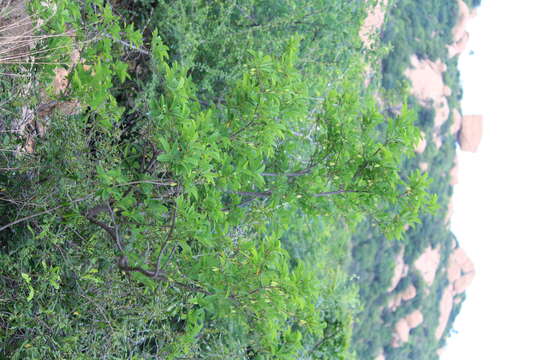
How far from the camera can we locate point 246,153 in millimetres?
3111

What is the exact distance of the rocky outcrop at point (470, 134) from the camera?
2006 cm

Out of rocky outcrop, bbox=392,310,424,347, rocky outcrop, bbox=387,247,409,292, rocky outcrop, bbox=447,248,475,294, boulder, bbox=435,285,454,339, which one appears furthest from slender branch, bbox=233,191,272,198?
rocky outcrop, bbox=447,248,475,294

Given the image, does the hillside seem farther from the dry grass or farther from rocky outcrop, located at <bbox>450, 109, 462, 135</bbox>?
the dry grass

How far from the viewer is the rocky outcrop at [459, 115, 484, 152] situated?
20062 mm

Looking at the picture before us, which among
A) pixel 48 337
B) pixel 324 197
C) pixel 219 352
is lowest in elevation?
pixel 219 352

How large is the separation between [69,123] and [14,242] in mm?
810

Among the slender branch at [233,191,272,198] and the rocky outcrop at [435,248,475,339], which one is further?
the rocky outcrop at [435,248,475,339]

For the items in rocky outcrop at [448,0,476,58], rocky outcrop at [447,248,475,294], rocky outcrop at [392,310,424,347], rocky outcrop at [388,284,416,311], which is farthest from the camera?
rocky outcrop at [447,248,475,294]

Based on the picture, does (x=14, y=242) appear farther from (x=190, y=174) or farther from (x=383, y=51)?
(x=383, y=51)

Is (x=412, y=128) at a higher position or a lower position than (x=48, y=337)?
higher

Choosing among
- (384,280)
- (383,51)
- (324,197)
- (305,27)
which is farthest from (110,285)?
(384,280)

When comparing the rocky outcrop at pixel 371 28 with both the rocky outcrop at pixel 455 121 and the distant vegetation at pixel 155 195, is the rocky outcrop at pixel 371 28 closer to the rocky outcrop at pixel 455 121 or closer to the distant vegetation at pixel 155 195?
the distant vegetation at pixel 155 195

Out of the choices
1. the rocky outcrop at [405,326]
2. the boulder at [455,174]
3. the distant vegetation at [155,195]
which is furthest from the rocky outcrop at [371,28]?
the rocky outcrop at [405,326]

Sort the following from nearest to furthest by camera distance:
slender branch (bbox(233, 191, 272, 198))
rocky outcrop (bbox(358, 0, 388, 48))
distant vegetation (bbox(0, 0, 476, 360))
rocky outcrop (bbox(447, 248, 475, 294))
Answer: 1. distant vegetation (bbox(0, 0, 476, 360))
2. slender branch (bbox(233, 191, 272, 198))
3. rocky outcrop (bbox(358, 0, 388, 48))
4. rocky outcrop (bbox(447, 248, 475, 294))
